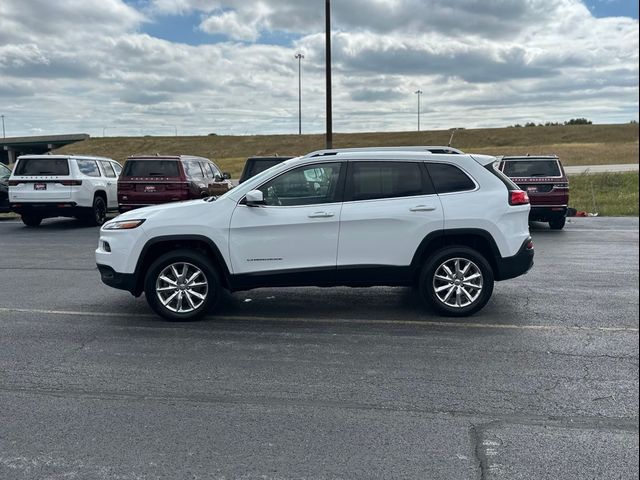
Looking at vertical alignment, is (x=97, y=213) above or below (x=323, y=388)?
above

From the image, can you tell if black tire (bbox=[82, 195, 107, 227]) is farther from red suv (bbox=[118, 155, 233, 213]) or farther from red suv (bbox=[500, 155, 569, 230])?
red suv (bbox=[500, 155, 569, 230])

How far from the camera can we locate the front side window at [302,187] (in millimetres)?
6562

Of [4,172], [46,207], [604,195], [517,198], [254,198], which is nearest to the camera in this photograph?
[254,198]

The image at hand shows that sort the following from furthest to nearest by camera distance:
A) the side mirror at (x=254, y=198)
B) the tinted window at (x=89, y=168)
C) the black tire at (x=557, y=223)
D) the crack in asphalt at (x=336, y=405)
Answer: the tinted window at (x=89, y=168) → the black tire at (x=557, y=223) → the side mirror at (x=254, y=198) → the crack in asphalt at (x=336, y=405)

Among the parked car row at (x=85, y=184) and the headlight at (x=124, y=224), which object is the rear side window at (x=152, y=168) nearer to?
the parked car row at (x=85, y=184)

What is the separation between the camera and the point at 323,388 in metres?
4.63

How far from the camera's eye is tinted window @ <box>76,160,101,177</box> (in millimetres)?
16228

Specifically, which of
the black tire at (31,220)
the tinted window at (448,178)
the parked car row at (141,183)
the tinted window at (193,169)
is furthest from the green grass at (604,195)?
the black tire at (31,220)

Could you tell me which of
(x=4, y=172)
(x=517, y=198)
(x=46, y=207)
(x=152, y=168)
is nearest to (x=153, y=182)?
(x=152, y=168)

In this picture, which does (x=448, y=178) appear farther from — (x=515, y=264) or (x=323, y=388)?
(x=323, y=388)

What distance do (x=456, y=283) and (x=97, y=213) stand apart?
12.7m

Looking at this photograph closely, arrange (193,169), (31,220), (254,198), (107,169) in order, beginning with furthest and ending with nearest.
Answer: (107,169) < (31,220) < (193,169) < (254,198)

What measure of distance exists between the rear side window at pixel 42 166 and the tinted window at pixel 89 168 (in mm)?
418

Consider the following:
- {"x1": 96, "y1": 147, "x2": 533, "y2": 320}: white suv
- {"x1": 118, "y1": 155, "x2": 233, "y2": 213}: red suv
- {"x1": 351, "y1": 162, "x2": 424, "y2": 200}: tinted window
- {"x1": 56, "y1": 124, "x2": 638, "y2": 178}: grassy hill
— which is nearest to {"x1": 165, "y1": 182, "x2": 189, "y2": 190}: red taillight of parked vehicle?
{"x1": 118, "y1": 155, "x2": 233, "y2": 213}: red suv
